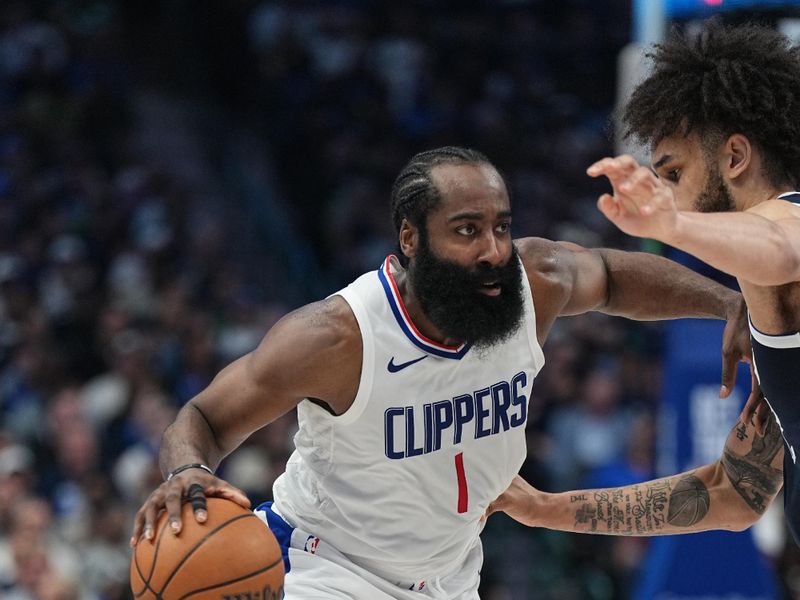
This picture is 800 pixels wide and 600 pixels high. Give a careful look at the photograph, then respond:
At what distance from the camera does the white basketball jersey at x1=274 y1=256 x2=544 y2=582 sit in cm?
364

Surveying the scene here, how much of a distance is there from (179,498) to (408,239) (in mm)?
1098

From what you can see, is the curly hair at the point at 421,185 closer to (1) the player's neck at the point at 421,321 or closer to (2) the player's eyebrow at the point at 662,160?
(1) the player's neck at the point at 421,321

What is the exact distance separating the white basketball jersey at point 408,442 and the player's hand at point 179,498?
49 cm

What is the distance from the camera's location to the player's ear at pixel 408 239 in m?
3.79

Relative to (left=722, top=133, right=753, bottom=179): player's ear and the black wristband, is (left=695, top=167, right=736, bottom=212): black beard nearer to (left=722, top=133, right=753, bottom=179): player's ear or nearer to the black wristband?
(left=722, top=133, right=753, bottom=179): player's ear

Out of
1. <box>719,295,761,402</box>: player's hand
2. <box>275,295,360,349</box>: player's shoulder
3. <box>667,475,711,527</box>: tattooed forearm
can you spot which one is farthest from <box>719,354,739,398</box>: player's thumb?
<box>275,295,360,349</box>: player's shoulder

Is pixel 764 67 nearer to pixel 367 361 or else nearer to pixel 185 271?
pixel 367 361

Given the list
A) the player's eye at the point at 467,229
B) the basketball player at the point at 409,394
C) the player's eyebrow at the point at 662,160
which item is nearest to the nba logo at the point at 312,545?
the basketball player at the point at 409,394

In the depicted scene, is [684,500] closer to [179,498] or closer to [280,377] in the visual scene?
[280,377]

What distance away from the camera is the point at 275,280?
10594mm

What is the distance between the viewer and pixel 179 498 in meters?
3.20

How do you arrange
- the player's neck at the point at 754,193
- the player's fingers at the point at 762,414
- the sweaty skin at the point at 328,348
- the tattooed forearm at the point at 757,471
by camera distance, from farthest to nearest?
the tattooed forearm at the point at 757,471, the player's fingers at the point at 762,414, the sweaty skin at the point at 328,348, the player's neck at the point at 754,193

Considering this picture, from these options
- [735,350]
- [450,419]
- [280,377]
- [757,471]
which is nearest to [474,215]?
[450,419]

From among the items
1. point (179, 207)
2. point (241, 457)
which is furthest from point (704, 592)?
point (179, 207)
